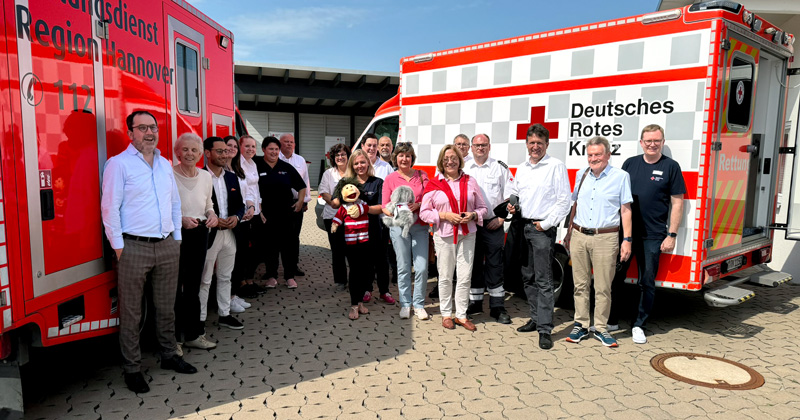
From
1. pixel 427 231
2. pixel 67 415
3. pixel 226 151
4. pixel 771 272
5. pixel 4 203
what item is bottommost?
pixel 67 415

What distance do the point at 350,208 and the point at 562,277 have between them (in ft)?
6.95

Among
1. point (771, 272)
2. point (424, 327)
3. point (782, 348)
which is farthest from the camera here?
point (771, 272)

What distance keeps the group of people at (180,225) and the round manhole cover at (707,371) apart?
3.38 metres

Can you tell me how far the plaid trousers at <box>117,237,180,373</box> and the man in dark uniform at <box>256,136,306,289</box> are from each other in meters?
2.22

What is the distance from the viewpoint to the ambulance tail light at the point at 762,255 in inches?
197

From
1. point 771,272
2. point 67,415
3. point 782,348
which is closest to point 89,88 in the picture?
point 67,415

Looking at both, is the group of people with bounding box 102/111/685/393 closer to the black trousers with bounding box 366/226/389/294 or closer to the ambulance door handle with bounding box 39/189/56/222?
the black trousers with bounding box 366/226/389/294

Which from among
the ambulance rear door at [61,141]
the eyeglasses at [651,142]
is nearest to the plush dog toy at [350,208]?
the ambulance rear door at [61,141]

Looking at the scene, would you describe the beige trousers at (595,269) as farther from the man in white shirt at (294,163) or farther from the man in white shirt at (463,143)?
the man in white shirt at (294,163)

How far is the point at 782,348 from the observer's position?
4.17 m

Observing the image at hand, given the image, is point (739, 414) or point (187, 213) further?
point (187, 213)

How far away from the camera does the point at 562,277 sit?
16.2ft

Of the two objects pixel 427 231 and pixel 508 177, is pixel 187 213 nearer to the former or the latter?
pixel 427 231

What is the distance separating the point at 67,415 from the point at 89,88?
6.16ft
